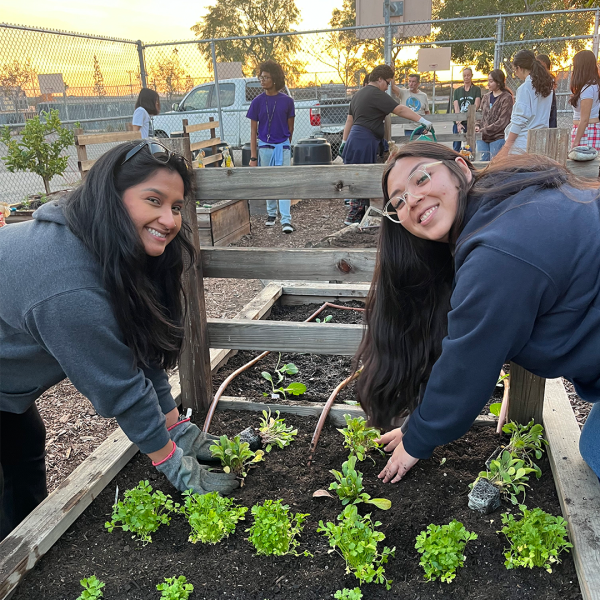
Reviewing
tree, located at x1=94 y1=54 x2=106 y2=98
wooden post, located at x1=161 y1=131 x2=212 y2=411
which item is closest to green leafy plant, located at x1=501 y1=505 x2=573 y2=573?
wooden post, located at x1=161 y1=131 x2=212 y2=411

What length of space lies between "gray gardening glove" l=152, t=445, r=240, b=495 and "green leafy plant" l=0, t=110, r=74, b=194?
6.58 metres

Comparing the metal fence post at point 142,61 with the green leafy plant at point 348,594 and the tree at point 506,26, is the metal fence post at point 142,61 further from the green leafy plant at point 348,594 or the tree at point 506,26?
the green leafy plant at point 348,594

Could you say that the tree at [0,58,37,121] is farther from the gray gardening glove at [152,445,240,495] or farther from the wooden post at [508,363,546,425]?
the wooden post at [508,363,546,425]

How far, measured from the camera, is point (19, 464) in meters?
2.21

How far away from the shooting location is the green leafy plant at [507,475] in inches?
77.8

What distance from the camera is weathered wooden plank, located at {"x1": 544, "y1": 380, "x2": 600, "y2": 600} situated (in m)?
1.62

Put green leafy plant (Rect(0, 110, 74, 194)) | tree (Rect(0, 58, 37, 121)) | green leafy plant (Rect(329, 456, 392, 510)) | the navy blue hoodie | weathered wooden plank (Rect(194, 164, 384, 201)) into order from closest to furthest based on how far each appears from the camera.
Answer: the navy blue hoodie
green leafy plant (Rect(329, 456, 392, 510))
weathered wooden plank (Rect(194, 164, 384, 201))
green leafy plant (Rect(0, 110, 74, 194))
tree (Rect(0, 58, 37, 121))

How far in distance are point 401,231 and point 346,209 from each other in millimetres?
7629

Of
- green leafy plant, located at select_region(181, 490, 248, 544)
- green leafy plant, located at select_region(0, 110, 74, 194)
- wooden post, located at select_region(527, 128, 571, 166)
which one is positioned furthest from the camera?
green leafy plant, located at select_region(0, 110, 74, 194)

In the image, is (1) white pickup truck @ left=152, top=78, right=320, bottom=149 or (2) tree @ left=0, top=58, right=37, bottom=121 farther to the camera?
(1) white pickup truck @ left=152, top=78, right=320, bottom=149

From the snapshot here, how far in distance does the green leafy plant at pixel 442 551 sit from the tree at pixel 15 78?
27.9 ft

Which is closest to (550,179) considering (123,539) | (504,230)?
(504,230)

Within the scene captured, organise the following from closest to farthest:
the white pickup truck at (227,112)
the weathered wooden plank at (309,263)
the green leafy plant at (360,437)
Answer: the green leafy plant at (360,437)
the weathered wooden plank at (309,263)
the white pickup truck at (227,112)

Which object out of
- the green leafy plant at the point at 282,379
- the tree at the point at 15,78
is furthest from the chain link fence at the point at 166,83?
the green leafy plant at the point at 282,379
